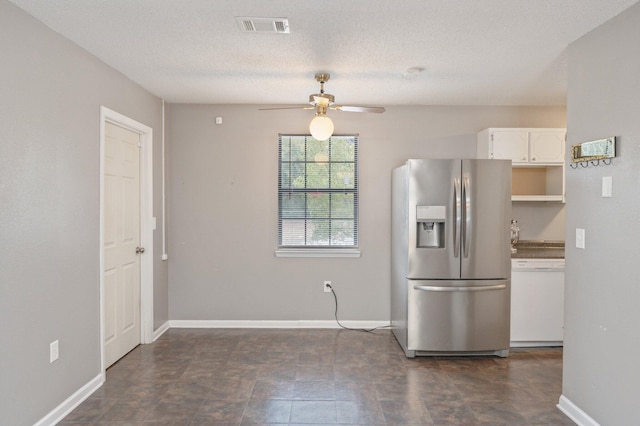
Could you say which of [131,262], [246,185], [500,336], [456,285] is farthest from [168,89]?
[500,336]

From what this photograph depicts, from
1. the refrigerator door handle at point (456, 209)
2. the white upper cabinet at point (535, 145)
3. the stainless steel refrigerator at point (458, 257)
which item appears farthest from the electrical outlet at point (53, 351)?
the white upper cabinet at point (535, 145)

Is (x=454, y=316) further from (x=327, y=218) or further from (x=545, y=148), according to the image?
(x=545, y=148)

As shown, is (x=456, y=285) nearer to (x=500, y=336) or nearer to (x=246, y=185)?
(x=500, y=336)

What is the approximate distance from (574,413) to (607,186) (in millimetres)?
1500

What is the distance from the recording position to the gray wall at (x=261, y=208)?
480cm

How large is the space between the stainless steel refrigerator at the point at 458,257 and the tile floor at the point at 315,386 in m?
0.23

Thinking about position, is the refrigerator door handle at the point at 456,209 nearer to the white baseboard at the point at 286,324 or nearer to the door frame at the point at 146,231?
the white baseboard at the point at 286,324

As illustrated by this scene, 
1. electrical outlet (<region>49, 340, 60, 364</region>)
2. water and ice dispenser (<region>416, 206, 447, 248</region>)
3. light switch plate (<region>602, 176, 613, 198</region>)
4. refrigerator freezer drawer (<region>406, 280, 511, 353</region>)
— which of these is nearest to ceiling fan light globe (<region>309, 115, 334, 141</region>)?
water and ice dispenser (<region>416, 206, 447, 248</region>)

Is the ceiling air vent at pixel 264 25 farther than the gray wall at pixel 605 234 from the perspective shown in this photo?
Yes

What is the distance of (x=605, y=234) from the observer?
8.37 feet

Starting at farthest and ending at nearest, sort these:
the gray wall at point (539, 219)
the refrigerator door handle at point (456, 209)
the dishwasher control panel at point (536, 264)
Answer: the gray wall at point (539, 219)
the dishwasher control panel at point (536, 264)
the refrigerator door handle at point (456, 209)

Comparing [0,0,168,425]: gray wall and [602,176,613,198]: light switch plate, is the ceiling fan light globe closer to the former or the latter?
[0,0,168,425]: gray wall

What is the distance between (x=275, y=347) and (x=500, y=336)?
6.93 ft

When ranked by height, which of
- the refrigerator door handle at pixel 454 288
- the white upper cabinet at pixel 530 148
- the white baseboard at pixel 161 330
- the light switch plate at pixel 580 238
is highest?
the white upper cabinet at pixel 530 148
